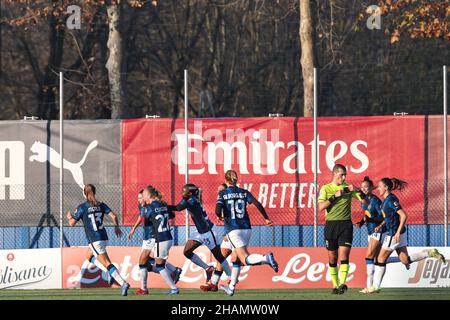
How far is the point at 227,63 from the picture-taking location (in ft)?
151

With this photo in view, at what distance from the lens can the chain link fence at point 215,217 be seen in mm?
25906

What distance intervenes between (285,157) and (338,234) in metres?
5.46

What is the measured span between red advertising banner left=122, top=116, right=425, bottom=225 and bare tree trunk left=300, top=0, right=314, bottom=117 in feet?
8.37

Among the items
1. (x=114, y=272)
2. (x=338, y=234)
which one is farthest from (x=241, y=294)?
(x=338, y=234)

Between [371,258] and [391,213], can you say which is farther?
[371,258]

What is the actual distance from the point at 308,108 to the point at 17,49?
2023 cm

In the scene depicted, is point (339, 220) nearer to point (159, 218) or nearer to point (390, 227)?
point (390, 227)

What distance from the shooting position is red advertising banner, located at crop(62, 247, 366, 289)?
24.1 m

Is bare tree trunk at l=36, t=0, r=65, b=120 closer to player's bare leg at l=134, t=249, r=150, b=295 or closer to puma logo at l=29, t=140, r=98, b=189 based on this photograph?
puma logo at l=29, t=140, r=98, b=189

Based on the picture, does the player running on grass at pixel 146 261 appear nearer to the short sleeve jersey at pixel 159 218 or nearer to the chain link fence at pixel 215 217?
the short sleeve jersey at pixel 159 218

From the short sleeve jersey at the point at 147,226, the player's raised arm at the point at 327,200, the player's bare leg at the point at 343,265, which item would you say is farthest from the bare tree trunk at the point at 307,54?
the player's raised arm at the point at 327,200

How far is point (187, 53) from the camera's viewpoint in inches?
1773

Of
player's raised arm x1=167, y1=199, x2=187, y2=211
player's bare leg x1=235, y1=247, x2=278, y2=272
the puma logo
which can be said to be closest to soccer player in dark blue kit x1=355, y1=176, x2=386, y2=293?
player's bare leg x1=235, y1=247, x2=278, y2=272

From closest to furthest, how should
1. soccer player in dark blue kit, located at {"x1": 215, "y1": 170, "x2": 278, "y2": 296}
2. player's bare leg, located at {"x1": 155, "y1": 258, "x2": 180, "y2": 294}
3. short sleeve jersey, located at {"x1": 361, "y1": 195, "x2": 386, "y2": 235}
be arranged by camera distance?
soccer player in dark blue kit, located at {"x1": 215, "y1": 170, "x2": 278, "y2": 296} < player's bare leg, located at {"x1": 155, "y1": 258, "x2": 180, "y2": 294} < short sleeve jersey, located at {"x1": 361, "y1": 195, "x2": 386, "y2": 235}
